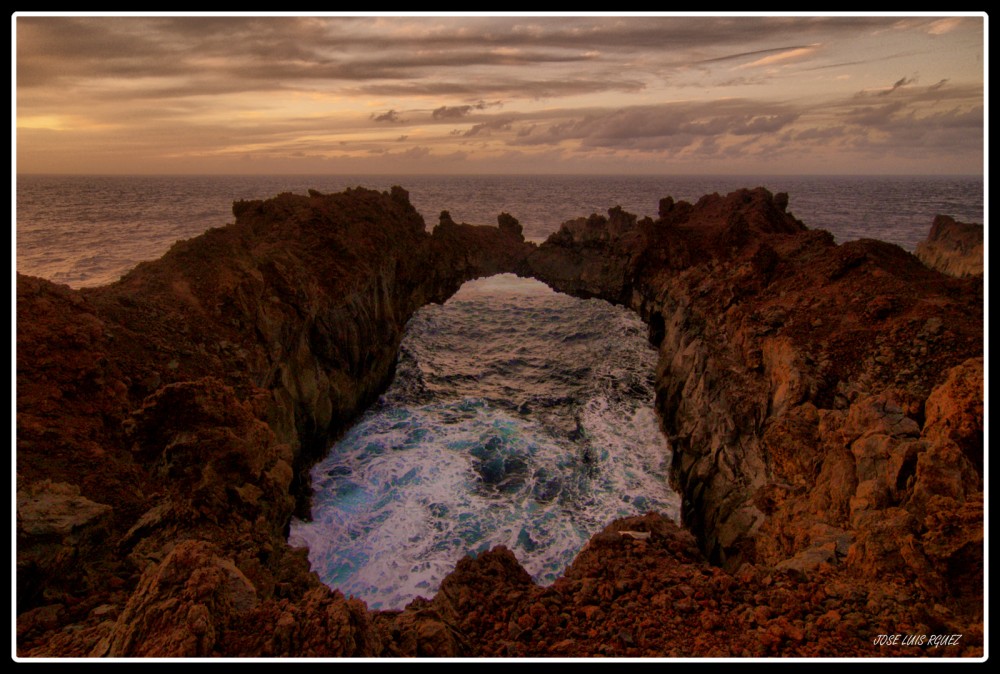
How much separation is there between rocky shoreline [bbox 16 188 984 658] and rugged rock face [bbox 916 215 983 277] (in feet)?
43.4

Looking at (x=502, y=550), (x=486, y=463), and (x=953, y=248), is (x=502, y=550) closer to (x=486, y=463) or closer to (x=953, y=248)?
(x=486, y=463)

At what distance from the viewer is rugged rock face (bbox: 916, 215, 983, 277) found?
2782cm

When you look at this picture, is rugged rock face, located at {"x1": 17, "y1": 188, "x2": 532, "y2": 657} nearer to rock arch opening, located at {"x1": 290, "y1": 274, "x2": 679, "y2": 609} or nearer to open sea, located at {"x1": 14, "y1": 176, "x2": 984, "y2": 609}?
rock arch opening, located at {"x1": 290, "y1": 274, "x2": 679, "y2": 609}

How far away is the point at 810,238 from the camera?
851 inches

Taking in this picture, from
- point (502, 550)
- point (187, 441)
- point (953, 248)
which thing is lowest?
point (502, 550)

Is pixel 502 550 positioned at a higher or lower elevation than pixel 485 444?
higher

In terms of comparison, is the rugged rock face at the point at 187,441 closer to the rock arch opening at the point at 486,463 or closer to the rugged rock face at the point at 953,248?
the rock arch opening at the point at 486,463

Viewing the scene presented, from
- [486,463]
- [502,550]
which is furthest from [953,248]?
[502,550]

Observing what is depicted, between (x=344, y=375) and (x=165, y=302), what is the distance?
7.47 metres

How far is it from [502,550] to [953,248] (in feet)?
110

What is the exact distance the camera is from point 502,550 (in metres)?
10.9

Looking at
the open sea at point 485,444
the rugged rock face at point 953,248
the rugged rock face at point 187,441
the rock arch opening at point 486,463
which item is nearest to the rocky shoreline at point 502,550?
the rugged rock face at point 187,441

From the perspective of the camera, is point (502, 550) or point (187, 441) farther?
point (502, 550)

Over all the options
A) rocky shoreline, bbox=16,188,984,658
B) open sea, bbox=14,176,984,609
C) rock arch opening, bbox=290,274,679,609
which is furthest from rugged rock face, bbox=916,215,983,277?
rock arch opening, bbox=290,274,679,609
